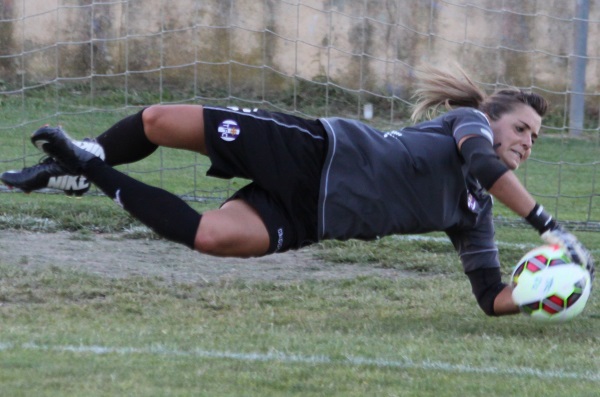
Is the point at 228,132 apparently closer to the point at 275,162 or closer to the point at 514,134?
the point at 275,162

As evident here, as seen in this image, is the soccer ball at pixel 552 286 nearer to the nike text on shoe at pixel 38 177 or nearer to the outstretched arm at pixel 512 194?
the outstretched arm at pixel 512 194

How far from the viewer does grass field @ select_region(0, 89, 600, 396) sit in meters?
3.88

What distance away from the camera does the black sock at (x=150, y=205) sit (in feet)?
15.3

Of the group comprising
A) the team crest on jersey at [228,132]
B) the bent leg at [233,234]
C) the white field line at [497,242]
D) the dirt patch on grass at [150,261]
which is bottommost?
the dirt patch on grass at [150,261]

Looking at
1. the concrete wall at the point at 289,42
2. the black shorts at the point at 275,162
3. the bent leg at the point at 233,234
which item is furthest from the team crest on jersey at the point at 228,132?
the concrete wall at the point at 289,42

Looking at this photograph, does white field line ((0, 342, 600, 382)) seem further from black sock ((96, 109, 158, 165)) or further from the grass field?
black sock ((96, 109, 158, 165))

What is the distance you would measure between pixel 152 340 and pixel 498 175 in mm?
1623

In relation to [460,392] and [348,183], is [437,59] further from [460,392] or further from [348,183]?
[460,392]

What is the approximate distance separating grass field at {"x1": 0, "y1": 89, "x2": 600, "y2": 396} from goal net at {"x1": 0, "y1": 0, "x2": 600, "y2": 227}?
11.7 ft

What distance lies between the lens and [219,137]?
4664 mm

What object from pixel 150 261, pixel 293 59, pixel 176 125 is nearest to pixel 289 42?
pixel 293 59

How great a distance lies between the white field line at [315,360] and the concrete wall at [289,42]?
657cm

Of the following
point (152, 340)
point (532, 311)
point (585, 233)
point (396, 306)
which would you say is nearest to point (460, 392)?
point (532, 311)

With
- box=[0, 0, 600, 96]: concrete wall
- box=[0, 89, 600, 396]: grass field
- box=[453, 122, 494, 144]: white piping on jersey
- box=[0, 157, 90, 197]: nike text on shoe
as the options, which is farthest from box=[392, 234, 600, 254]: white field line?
box=[0, 0, 600, 96]: concrete wall
